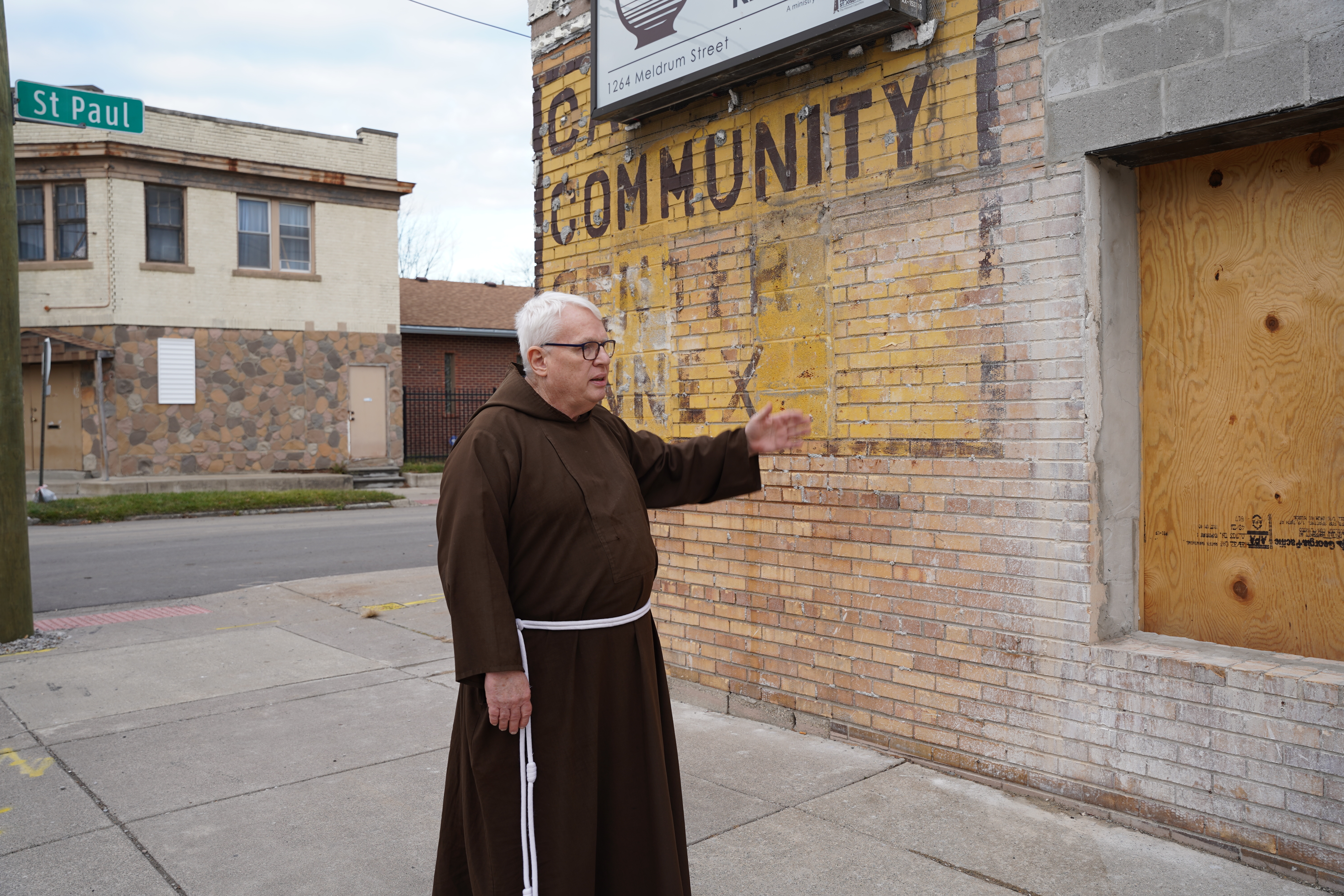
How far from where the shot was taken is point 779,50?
187 inches

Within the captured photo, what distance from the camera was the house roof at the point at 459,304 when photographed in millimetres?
28156

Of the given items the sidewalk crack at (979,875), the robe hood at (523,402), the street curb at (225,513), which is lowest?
the sidewalk crack at (979,875)

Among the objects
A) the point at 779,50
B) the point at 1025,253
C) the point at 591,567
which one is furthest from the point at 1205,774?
the point at 779,50

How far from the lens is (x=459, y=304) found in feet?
98.9

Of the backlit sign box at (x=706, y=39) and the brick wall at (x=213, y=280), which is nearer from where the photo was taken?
the backlit sign box at (x=706, y=39)

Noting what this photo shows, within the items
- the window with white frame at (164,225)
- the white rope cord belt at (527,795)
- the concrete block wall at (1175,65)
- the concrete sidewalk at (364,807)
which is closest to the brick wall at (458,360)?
the window with white frame at (164,225)

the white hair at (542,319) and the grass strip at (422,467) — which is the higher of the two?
the white hair at (542,319)

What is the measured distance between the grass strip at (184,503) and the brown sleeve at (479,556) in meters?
15.2

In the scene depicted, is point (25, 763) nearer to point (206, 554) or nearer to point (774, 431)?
point (774, 431)

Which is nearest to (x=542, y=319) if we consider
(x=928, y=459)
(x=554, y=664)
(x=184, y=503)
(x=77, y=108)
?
(x=554, y=664)

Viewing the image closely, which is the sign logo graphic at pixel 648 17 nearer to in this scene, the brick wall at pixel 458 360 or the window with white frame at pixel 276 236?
the window with white frame at pixel 276 236

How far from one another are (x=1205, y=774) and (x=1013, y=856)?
0.75m

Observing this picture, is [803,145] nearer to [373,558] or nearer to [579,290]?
[579,290]

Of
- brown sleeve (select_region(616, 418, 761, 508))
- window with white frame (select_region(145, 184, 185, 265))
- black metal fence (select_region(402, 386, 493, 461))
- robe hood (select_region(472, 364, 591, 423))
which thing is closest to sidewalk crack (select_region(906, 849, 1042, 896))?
brown sleeve (select_region(616, 418, 761, 508))
